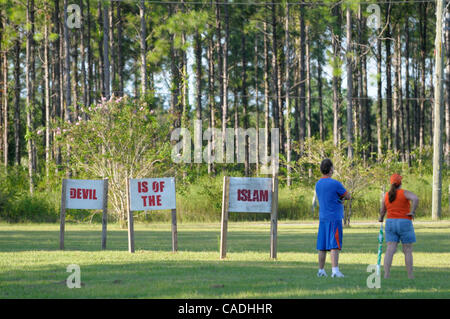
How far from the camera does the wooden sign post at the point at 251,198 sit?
1548 centimetres

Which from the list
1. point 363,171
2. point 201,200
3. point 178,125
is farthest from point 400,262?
point 178,125

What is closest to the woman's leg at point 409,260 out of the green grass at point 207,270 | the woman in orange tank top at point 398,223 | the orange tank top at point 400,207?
the woman in orange tank top at point 398,223

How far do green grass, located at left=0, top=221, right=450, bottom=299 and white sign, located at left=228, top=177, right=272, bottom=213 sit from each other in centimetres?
103

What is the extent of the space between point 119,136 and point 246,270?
1665 centimetres

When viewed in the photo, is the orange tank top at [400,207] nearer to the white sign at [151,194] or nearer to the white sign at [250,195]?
the white sign at [250,195]

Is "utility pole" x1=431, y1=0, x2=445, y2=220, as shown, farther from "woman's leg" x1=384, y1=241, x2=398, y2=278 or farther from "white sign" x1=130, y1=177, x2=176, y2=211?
"woman's leg" x1=384, y1=241, x2=398, y2=278

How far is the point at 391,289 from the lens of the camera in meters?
11.0

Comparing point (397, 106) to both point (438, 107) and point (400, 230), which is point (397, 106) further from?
point (400, 230)

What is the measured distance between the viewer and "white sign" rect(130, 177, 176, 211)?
54.8 ft

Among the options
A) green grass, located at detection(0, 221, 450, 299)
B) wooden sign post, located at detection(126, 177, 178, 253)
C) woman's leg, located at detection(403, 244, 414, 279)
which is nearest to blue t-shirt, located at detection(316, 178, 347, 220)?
green grass, located at detection(0, 221, 450, 299)

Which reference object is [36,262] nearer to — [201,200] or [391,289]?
[391,289]

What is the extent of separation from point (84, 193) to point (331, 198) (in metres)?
7.28

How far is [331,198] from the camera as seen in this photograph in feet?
41.6

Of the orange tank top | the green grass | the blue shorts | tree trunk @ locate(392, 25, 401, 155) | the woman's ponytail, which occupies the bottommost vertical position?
the green grass
